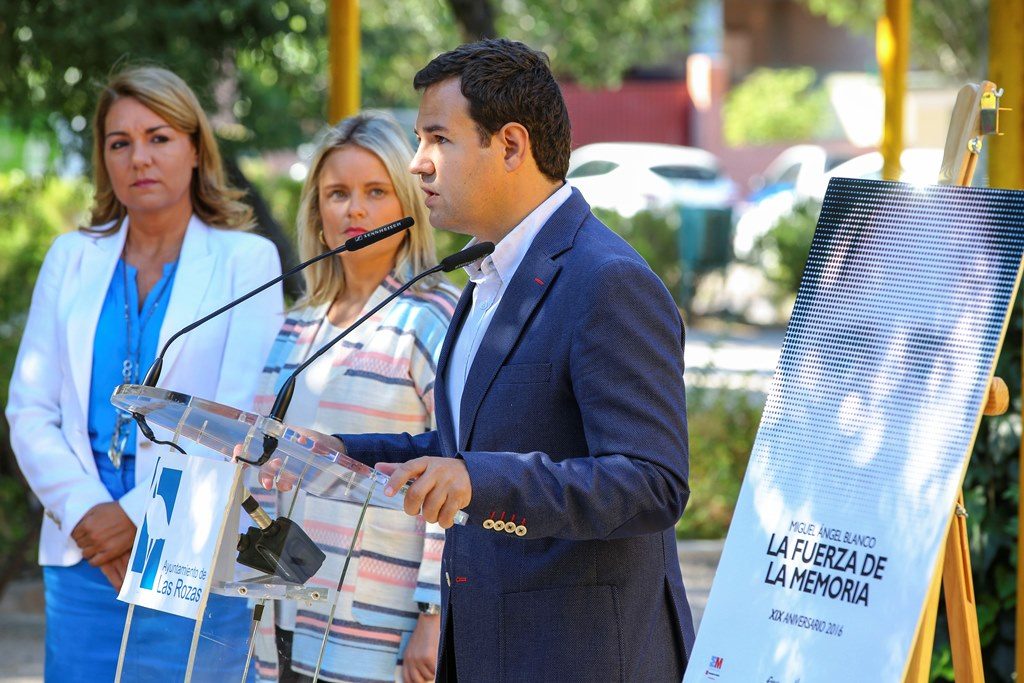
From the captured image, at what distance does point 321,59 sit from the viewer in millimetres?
8750

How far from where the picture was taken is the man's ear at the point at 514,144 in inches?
102

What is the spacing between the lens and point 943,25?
81.1ft

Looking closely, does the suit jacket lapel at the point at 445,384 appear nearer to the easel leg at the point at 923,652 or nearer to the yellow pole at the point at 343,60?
the easel leg at the point at 923,652

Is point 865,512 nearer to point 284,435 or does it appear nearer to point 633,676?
point 633,676

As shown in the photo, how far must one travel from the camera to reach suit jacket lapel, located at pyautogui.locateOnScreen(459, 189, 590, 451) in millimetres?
2566

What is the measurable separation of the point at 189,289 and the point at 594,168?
21.3 meters

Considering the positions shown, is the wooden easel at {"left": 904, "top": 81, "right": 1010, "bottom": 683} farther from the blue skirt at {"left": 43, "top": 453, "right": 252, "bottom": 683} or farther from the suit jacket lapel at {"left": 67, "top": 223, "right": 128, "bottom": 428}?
the suit jacket lapel at {"left": 67, "top": 223, "right": 128, "bottom": 428}

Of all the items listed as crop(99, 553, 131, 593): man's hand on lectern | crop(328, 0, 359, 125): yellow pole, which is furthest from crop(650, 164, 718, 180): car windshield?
crop(99, 553, 131, 593): man's hand on lectern

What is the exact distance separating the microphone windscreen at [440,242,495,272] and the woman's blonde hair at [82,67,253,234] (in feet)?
5.46

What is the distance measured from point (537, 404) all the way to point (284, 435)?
0.47 meters

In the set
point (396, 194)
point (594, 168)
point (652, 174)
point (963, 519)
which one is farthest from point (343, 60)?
point (594, 168)

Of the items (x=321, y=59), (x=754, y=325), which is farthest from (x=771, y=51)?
(x=321, y=59)

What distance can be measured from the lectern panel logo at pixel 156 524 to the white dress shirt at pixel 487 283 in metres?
0.58

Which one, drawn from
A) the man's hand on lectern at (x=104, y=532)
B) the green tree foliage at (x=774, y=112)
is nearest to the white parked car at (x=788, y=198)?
the green tree foliage at (x=774, y=112)
